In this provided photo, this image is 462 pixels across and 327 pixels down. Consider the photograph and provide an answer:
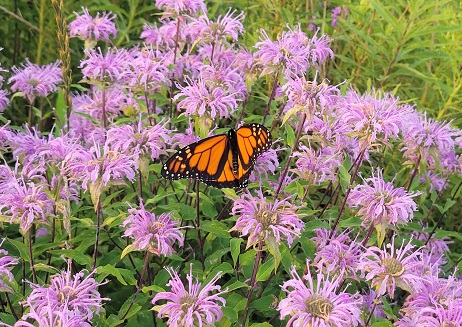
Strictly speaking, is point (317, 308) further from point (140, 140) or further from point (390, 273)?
point (140, 140)

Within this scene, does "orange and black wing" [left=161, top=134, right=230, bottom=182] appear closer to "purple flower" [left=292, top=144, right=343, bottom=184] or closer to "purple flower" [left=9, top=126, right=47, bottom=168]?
"purple flower" [left=292, top=144, right=343, bottom=184]

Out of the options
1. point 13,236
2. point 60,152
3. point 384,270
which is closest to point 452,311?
point 384,270

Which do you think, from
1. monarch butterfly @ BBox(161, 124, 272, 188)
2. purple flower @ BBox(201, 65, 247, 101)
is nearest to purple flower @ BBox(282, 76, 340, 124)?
monarch butterfly @ BBox(161, 124, 272, 188)

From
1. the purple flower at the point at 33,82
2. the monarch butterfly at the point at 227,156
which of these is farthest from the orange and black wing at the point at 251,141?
the purple flower at the point at 33,82

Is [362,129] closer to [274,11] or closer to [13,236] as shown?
[274,11]

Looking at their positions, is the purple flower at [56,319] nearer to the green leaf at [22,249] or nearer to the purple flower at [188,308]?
the purple flower at [188,308]

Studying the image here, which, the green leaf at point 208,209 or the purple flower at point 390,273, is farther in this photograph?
the green leaf at point 208,209
